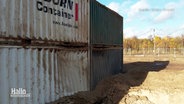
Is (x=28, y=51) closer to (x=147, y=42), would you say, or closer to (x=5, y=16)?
(x=5, y=16)

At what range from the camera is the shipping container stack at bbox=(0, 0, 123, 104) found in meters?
7.78

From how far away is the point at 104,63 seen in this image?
1620cm

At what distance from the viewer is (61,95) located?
10.4 m

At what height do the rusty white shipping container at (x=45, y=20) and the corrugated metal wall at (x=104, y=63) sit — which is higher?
the rusty white shipping container at (x=45, y=20)

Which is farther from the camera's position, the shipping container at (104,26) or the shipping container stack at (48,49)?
the shipping container at (104,26)

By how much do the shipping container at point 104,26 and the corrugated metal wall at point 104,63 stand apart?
51 cm

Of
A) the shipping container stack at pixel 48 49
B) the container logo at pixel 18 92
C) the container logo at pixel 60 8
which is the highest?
the container logo at pixel 60 8

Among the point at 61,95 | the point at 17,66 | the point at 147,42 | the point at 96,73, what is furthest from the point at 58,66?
the point at 147,42

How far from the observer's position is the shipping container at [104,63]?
14.1 m

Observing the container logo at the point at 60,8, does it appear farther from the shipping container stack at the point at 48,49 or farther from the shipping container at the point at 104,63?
the shipping container at the point at 104,63

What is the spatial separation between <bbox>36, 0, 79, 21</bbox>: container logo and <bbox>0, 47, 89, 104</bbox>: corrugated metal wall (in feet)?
4.15

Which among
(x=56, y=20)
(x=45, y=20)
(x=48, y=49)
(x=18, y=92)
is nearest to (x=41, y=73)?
(x=48, y=49)

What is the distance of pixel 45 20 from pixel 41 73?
166 centimetres

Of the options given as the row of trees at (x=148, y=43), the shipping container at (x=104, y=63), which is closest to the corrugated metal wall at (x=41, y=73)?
the shipping container at (x=104, y=63)
